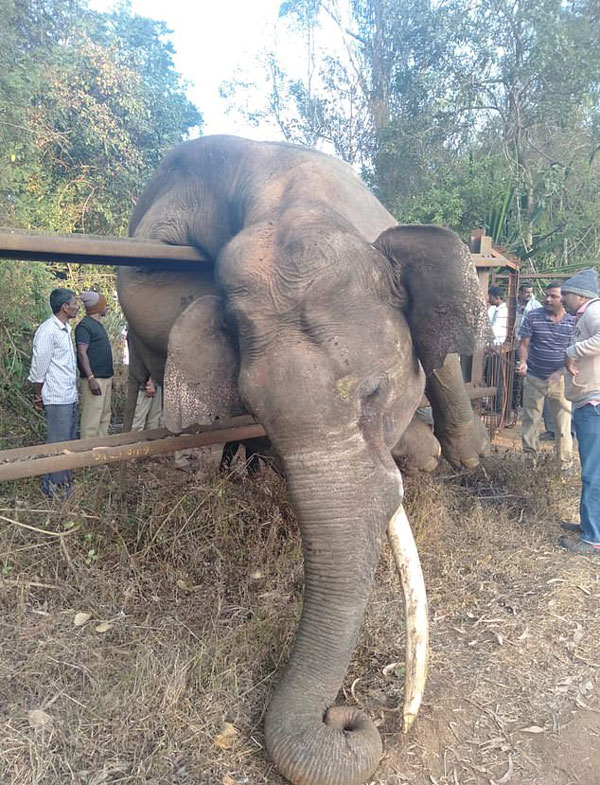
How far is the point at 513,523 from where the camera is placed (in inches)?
194

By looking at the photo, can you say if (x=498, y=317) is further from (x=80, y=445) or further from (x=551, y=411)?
(x=80, y=445)

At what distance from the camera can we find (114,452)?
3148 millimetres

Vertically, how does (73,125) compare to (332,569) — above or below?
above

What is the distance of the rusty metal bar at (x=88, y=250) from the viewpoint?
272cm

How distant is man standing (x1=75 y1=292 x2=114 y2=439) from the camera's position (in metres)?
6.53

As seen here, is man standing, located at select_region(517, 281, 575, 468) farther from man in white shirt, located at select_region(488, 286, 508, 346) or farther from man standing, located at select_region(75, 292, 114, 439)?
man standing, located at select_region(75, 292, 114, 439)

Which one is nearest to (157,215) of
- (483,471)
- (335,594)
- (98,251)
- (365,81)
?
(98,251)

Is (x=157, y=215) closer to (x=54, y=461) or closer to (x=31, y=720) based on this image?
(x=54, y=461)

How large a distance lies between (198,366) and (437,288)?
110 centimetres

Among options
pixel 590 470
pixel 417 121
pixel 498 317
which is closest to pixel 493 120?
pixel 417 121

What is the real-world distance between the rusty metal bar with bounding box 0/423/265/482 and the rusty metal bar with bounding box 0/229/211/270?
0.90 m

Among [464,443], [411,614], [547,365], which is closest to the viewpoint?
[411,614]

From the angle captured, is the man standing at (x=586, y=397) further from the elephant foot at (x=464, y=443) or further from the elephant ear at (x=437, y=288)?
the elephant ear at (x=437, y=288)

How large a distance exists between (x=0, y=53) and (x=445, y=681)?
12.2m
